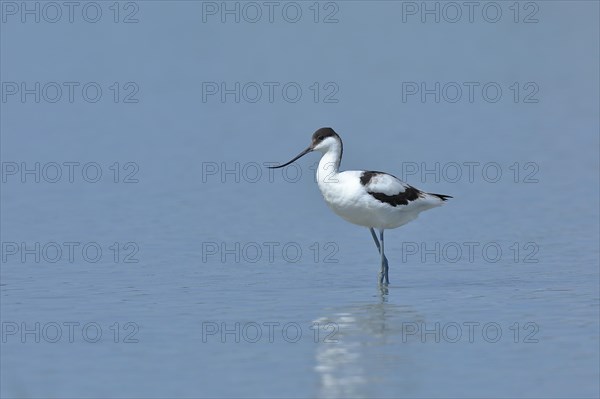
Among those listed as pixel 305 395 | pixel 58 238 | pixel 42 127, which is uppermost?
pixel 42 127

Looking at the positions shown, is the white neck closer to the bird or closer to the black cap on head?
the bird

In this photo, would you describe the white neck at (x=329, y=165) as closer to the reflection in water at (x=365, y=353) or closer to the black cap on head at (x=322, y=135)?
the black cap on head at (x=322, y=135)

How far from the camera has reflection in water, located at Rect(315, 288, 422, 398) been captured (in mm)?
9969

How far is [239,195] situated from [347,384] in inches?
431

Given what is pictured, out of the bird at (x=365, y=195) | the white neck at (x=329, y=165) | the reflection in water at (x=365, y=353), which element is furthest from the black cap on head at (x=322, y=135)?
the reflection in water at (x=365, y=353)

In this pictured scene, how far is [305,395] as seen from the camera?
32.2ft

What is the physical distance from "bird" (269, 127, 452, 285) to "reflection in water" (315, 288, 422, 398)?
6.01 ft

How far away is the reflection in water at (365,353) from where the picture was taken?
32.7 feet

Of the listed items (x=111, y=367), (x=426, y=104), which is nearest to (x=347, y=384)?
(x=111, y=367)

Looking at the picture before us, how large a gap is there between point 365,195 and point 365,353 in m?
4.27

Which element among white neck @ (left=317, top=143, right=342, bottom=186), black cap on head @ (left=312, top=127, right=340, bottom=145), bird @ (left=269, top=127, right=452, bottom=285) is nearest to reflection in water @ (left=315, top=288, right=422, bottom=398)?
bird @ (left=269, top=127, right=452, bottom=285)

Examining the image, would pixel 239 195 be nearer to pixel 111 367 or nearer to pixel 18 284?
pixel 18 284

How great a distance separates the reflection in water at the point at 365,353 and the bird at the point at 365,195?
6.01ft

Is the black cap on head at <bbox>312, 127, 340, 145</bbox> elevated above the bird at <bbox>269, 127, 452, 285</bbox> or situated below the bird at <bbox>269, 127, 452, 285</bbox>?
above
